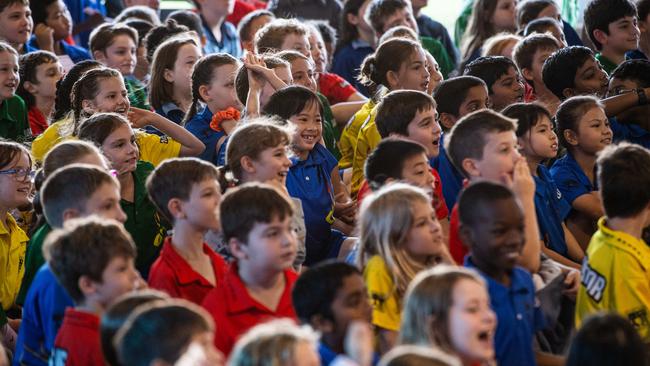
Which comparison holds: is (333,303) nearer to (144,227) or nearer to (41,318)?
(41,318)

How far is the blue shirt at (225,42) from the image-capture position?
8461 mm

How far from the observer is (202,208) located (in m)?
4.09

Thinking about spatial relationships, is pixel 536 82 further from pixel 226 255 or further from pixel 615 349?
pixel 615 349

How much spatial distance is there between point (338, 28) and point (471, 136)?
4877mm

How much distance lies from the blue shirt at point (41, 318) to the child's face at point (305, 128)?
160cm

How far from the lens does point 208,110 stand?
583 centimetres

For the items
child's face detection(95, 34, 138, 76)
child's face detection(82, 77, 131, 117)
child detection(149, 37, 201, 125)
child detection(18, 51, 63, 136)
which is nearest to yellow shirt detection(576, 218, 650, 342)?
child's face detection(82, 77, 131, 117)

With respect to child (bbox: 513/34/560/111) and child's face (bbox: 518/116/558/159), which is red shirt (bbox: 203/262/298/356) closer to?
child's face (bbox: 518/116/558/159)

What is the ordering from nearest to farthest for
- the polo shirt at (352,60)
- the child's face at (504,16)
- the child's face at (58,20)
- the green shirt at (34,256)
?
the green shirt at (34,256)
the child's face at (58,20)
the polo shirt at (352,60)
the child's face at (504,16)

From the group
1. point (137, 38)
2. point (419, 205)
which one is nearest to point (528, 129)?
point (419, 205)

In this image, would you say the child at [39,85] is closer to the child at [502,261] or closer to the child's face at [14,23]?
the child's face at [14,23]

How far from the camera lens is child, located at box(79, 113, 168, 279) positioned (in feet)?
15.5

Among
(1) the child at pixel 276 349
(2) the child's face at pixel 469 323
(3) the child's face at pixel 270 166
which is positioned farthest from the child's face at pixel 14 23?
(1) the child at pixel 276 349

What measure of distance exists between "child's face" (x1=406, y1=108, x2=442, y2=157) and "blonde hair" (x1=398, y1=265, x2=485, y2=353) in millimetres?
1937
